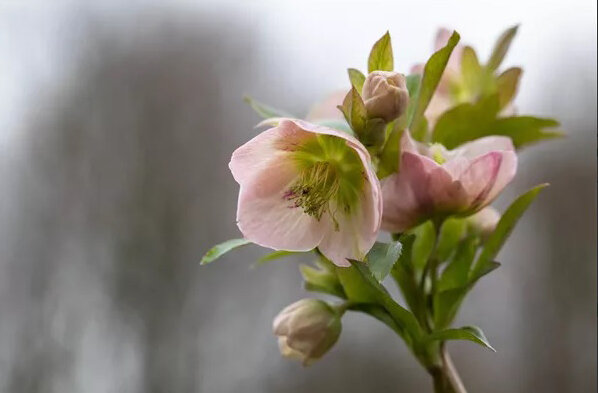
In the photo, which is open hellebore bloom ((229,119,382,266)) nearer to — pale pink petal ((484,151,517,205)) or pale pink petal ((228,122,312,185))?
pale pink petal ((228,122,312,185))

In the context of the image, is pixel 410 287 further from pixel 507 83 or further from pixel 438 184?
pixel 507 83

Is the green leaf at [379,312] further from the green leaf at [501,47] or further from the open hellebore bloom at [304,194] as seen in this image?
the green leaf at [501,47]

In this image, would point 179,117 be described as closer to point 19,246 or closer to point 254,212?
point 19,246

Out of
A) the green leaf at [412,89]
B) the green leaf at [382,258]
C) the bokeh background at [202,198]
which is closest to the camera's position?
the green leaf at [382,258]

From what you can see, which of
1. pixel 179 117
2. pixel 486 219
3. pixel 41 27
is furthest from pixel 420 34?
pixel 486 219

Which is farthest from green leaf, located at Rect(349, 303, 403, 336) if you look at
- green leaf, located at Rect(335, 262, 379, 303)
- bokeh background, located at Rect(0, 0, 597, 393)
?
bokeh background, located at Rect(0, 0, 597, 393)

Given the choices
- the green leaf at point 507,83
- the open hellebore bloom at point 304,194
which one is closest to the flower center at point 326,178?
the open hellebore bloom at point 304,194
